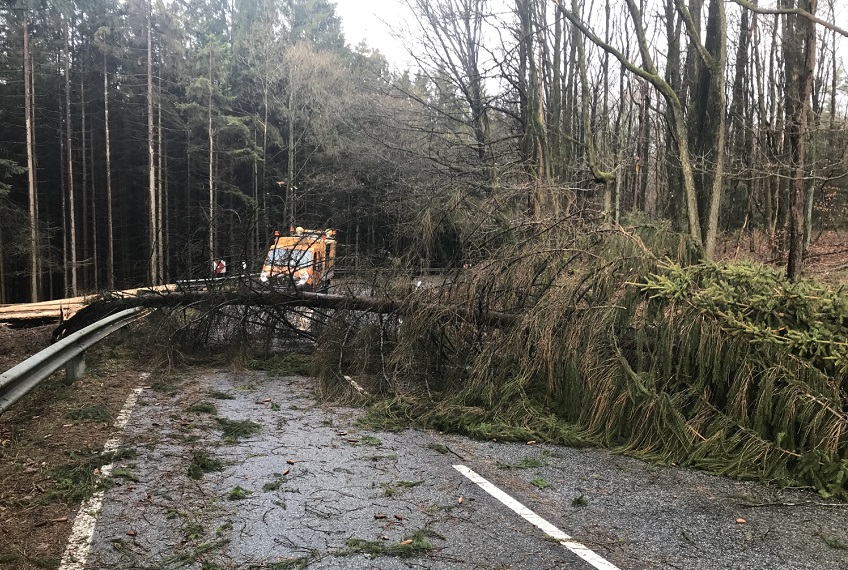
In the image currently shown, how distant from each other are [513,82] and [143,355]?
44.6ft

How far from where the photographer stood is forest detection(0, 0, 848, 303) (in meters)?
10.9

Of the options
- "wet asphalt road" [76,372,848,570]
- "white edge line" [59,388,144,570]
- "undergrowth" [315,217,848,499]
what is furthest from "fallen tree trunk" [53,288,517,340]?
"white edge line" [59,388,144,570]

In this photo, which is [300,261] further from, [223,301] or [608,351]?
[608,351]

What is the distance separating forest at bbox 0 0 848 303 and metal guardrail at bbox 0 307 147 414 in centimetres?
204

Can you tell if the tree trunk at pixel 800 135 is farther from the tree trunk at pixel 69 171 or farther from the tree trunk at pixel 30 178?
the tree trunk at pixel 69 171

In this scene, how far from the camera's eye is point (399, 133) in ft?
76.7

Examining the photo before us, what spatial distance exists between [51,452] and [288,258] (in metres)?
5.72

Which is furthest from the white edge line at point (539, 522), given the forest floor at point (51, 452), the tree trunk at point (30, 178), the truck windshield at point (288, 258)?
the tree trunk at point (30, 178)

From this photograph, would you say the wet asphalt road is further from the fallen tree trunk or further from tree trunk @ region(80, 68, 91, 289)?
tree trunk @ region(80, 68, 91, 289)

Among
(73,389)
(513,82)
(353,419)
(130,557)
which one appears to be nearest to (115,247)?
(513,82)

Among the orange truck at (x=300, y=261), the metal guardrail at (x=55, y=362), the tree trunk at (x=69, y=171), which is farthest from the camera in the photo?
the tree trunk at (x=69, y=171)

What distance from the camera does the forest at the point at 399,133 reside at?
10.9 meters

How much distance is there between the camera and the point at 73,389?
23.6 ft

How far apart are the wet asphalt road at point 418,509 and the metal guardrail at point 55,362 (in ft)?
3.34
